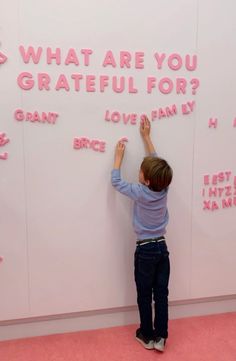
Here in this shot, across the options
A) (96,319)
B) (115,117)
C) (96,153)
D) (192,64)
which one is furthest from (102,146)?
(96,319)

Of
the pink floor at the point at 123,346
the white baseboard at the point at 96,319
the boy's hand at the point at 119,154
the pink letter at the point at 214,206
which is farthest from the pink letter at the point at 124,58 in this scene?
the pink floor at the point at 123,346

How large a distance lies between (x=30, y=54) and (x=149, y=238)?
3.45 ft

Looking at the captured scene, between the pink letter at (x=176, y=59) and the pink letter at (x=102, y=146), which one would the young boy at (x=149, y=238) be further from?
the pink letter at (x=176, y=59)

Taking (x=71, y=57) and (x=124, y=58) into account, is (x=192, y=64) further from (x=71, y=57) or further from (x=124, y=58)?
(x=71, y=57)

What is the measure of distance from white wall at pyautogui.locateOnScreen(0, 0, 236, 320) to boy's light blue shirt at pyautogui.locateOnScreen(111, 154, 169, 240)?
91 mm

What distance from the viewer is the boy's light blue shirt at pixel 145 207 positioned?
2.01 meters

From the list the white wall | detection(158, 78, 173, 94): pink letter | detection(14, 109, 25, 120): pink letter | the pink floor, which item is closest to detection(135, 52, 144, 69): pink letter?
the white wall

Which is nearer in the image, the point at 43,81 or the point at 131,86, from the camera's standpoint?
the point at 43,81

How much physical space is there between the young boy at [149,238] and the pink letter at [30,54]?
1.85 feet

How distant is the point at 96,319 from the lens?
2.25m

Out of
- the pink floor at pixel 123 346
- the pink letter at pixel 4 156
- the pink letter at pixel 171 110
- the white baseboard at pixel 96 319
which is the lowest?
the pink floor at pixel 123 346

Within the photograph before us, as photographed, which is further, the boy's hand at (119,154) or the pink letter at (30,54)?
the boy's hand at (119,154)

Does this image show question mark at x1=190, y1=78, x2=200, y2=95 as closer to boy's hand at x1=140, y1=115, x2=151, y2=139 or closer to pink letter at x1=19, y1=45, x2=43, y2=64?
boy's hand at x1=140, y1=115, x2=151, y2=139

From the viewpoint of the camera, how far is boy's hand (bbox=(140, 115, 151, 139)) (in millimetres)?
2088
